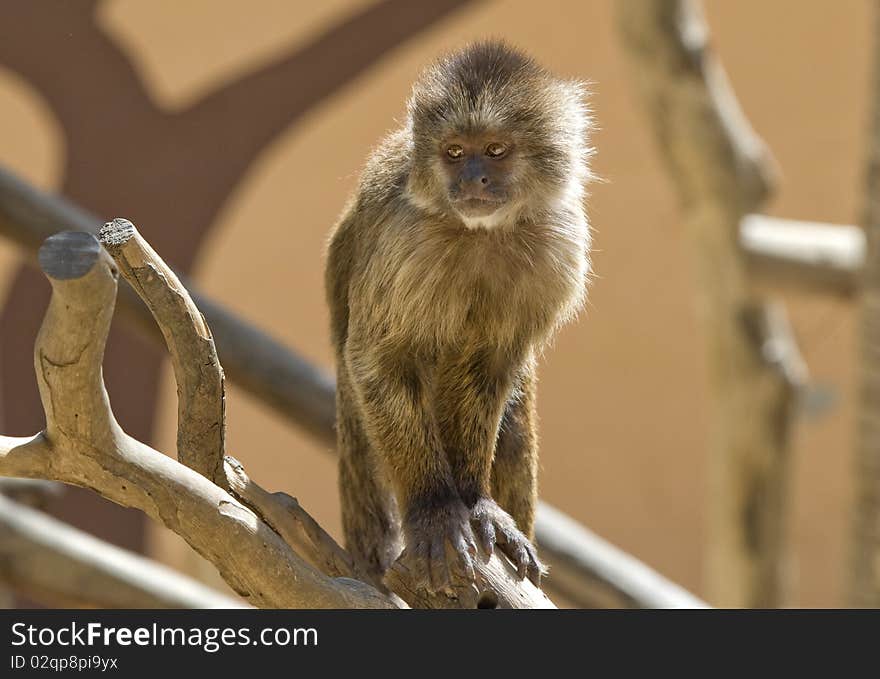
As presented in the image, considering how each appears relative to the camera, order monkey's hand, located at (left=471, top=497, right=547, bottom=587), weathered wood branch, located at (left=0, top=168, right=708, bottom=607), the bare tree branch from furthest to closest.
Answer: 1. the bare tree branch
2. weathered wood branch, located at (left=0, top=168, right=708, bottom=607)
3. monkey's hand, located at (left=471, top=497, right=547, bottom=587)

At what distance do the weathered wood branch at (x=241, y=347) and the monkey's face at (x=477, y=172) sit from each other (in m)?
1.22

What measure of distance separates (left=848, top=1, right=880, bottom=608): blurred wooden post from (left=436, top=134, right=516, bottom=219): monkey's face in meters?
2.03

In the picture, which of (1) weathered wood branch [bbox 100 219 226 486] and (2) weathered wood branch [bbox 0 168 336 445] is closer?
(1) weathered wood branch [bbox 100 219 226 486]

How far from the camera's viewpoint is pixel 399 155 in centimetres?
319

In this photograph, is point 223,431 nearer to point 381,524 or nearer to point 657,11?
point 381,524

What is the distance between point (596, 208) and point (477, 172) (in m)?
4.21

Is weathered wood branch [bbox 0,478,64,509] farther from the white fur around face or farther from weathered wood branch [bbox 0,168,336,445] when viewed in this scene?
the white fur around face

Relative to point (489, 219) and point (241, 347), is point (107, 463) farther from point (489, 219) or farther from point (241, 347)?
point (241, 347)

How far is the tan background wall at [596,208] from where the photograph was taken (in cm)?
691

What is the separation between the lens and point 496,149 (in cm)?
310

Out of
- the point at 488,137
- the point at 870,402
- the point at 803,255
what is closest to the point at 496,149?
the point at 488,137

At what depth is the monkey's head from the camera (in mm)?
3027

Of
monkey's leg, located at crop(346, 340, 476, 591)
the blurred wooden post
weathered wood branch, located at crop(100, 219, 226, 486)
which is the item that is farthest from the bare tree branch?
weathered wood branch, located at crop(100, 219, 226, 486)
